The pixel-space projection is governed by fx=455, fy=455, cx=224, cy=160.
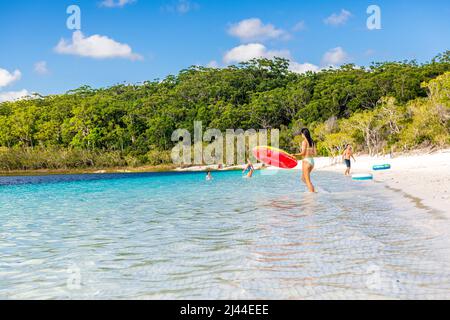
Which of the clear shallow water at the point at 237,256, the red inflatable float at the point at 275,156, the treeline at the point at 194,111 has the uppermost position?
the treeline at the point at 194,111

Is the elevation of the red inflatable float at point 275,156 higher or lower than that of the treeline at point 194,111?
lower

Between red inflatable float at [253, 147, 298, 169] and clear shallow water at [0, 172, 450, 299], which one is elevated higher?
red inflatable float at [253, 147, 298, 169]

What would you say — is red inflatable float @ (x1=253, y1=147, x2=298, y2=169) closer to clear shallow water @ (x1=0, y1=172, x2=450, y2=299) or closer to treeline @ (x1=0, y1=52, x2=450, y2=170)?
clear shallow water @ (x1=0, y1=172, x2=450, y2=299)

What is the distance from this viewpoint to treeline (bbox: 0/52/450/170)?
7681 cm

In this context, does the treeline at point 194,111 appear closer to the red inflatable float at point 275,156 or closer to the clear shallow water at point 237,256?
the red inflatable float at point 275,156

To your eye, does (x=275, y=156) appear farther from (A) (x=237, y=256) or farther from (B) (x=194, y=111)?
(B) (x=194, y=111)

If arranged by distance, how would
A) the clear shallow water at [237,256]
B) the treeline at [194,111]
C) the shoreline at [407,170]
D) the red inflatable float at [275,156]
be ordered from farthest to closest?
the treeline at [194,111], the red inflatable float at [275,156], the shoreline at [407,170], the clear shallow water at [237,256]

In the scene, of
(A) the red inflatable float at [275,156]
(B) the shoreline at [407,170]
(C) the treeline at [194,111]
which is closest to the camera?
(B) the shoreline at [407,170]

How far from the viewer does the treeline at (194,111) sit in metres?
76.8

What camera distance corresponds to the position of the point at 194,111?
92.7 meters

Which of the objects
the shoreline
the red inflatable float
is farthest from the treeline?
the red inflatable float

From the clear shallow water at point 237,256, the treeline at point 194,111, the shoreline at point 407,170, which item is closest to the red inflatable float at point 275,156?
the shoreline at point 407,170

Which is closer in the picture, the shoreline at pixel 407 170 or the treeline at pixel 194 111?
the shoreline at pixel 407 170
